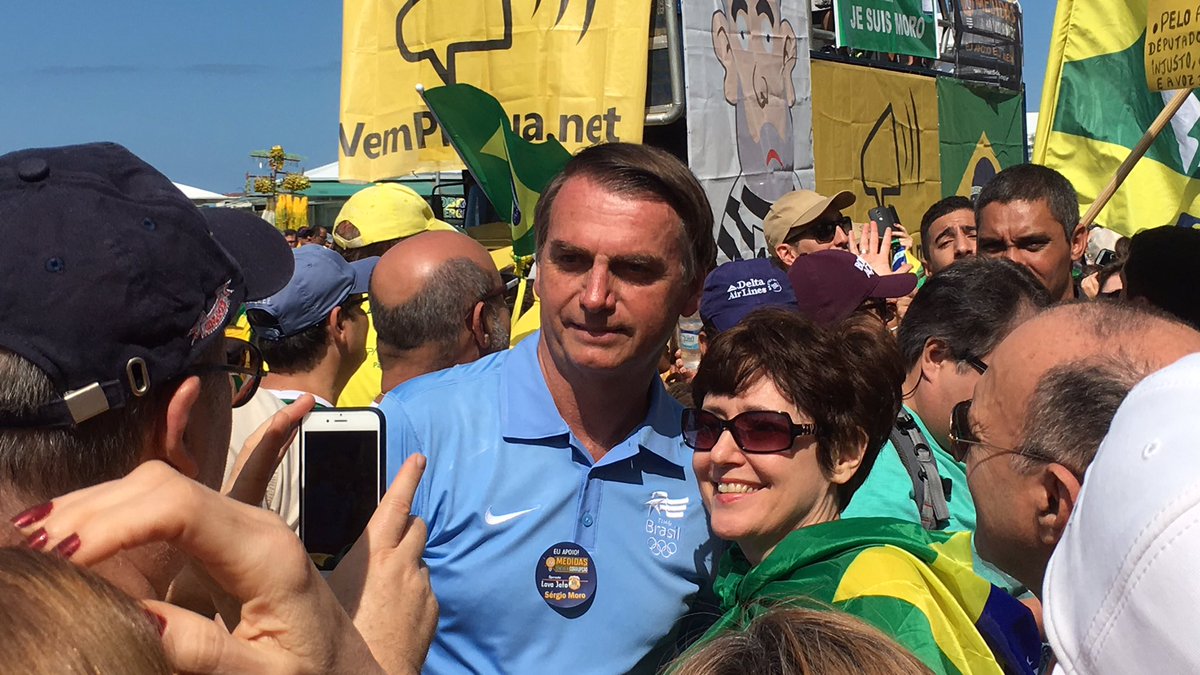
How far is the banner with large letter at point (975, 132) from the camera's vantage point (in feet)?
39.8

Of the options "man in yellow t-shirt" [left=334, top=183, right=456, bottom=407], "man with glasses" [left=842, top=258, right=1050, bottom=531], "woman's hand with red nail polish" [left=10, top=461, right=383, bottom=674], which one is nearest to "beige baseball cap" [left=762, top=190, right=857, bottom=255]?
"man in yellow t-shirt" [left=334, top=183, right=456, bottom=407]

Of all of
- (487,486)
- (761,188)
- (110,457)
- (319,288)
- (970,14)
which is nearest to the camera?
(110,457)

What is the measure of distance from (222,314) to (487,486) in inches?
39.7

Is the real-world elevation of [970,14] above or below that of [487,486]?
above

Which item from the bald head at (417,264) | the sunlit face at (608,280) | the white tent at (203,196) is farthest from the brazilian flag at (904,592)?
the white tent at (203,196)

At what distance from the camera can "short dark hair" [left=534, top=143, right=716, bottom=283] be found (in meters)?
2.44

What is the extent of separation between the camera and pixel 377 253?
5.54 meters

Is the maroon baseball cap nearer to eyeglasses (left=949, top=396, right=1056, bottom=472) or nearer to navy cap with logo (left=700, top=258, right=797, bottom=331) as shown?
navy cap with logo (left=700, top=258, right=797, bottom=331)

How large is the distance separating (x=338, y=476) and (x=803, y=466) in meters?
1.05

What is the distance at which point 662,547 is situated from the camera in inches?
91.3

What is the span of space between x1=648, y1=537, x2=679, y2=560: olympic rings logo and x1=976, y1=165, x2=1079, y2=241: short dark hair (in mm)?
3145

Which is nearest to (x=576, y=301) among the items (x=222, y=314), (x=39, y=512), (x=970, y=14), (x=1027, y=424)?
(x=1027, y=424)

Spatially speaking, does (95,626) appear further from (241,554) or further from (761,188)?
(761,188)

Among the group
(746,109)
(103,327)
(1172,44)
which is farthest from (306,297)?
(746,109)
